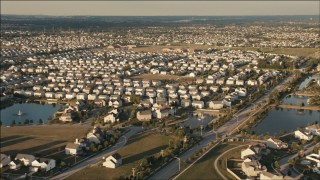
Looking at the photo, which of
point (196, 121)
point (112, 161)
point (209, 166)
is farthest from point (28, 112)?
point (209, 166)

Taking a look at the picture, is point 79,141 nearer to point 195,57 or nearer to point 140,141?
point 140,141

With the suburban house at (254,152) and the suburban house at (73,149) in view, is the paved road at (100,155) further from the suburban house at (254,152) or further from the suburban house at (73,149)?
the suburban house at (254,152)

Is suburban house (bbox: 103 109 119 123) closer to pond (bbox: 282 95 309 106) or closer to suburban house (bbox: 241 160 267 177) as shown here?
suburban house (bbox: 241 160 267 177)

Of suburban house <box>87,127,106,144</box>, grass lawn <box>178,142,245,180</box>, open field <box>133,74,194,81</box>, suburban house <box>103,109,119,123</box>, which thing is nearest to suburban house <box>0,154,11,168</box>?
suburban house <box>87,127,106,144</box>

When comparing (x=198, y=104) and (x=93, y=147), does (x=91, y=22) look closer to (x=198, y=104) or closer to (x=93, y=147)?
(x=198, y=104)

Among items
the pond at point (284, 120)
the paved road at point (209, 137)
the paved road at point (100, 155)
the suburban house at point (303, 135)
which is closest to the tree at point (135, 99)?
the paved road at point (100, 155)
